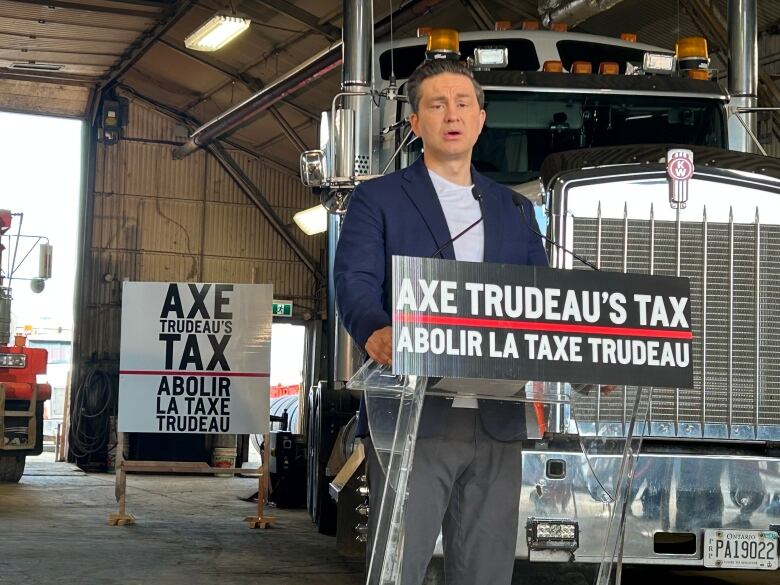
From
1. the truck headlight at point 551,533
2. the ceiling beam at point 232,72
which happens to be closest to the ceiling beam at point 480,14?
the ceiling beam at point 232,72

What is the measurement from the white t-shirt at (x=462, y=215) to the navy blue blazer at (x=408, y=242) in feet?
0.09

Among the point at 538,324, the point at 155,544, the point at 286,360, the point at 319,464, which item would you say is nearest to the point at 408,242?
the point at 538,324

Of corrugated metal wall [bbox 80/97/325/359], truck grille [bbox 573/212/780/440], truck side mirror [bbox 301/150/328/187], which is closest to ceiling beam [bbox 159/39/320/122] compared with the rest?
corrugated metal wall [bbox 80/97/325/359]

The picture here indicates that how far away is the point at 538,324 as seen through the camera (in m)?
2.58

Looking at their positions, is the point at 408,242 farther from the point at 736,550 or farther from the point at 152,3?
the point at 152,3

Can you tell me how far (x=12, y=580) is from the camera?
6.80 metres

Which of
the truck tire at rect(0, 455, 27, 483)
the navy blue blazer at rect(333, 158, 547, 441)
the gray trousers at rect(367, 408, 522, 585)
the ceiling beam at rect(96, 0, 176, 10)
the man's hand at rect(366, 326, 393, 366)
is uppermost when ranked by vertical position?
the ceiling beam at rect(96, 0, 176, 10)

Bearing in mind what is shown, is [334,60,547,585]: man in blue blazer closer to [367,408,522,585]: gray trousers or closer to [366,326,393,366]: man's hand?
[367,408,522,585]: gray trousers

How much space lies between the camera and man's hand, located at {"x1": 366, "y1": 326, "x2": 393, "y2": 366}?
2.56m

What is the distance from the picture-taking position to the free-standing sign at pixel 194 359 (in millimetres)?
9961

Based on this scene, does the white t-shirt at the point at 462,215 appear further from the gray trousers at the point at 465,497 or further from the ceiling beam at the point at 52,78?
the ceiling beam at the point at 52,78

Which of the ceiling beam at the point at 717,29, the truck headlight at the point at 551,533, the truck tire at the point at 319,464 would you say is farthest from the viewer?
the ceiling beam at the point at 717,29

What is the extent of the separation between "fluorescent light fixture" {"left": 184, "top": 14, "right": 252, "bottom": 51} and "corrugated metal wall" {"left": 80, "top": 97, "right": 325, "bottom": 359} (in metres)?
6.23

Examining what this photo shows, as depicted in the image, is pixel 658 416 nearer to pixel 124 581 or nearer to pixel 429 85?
pixel 429 85
